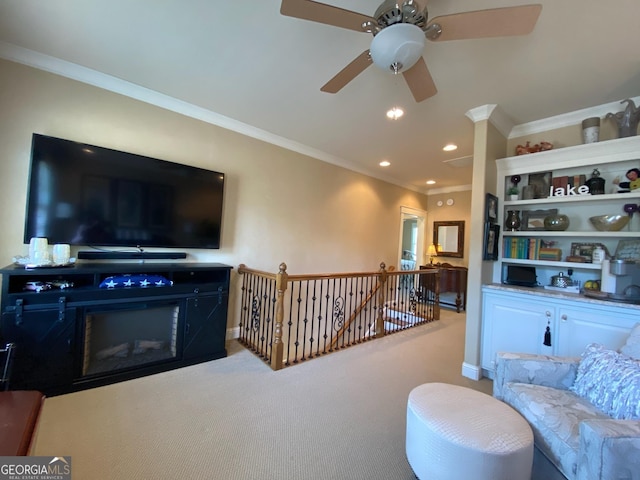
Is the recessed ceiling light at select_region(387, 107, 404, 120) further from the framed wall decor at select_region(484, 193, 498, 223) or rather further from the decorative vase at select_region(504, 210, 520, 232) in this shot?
the decorative vase at select_region(504, 210, 520, 232)

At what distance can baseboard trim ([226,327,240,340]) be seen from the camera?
3.18m

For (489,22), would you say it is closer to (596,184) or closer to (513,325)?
(596,184)

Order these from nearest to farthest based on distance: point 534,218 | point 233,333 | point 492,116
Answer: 1. point 492,116
2. point 534,218
3. point 233,333

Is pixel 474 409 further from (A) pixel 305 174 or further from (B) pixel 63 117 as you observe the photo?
(B) pixel 63 117

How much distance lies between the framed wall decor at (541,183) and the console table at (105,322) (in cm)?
342

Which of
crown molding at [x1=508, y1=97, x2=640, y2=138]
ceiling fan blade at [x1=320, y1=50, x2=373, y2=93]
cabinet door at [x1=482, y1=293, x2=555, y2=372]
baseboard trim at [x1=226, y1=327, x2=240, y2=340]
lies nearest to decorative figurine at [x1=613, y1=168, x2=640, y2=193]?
crown molding at [x1=508, y1=97, x2=640, y2=138]

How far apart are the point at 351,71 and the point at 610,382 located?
2.30 meters

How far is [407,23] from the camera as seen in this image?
128 centimetres

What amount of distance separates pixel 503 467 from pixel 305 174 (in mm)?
3646

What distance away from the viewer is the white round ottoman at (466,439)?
1.08 m

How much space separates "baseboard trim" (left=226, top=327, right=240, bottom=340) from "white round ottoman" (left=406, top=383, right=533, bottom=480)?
2424 millimetres

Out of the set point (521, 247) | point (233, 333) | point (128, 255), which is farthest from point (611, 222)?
point (128, 255)

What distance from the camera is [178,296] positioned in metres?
2.45

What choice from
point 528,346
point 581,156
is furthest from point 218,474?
point 581,156
